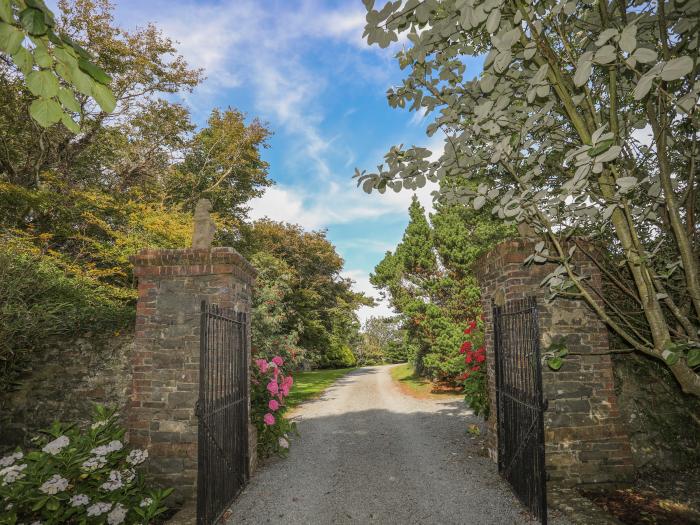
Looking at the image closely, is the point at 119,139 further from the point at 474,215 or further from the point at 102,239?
the point at 474,215

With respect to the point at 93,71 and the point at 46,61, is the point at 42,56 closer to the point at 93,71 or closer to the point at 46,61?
the point at 46,61

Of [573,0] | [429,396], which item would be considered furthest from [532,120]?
[429,396]

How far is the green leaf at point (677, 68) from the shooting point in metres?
1.49

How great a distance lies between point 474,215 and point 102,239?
1298cm

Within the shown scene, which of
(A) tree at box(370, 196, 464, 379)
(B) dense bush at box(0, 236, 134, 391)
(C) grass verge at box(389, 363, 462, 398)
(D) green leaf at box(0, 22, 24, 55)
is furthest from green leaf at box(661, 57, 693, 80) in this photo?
(C) grass verge at box(389, 363, 462, 398)

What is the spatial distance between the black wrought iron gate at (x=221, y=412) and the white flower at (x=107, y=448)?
0.98 metres

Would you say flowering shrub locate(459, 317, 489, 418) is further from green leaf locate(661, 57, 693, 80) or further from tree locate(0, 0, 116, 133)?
tree locate(0, 0, 116, 133)

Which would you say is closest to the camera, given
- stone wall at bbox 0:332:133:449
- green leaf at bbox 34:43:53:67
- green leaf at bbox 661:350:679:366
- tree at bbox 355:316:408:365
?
green leaf at bbox 34:43:53:67

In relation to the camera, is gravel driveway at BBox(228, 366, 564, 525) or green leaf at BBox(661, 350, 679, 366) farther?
gravel driveway at BBox(228, 366, 564, 525)

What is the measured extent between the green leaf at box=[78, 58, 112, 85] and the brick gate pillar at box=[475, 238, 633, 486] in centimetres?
448

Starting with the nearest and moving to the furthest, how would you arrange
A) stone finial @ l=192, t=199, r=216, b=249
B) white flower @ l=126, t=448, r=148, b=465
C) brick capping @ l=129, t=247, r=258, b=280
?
white flower @ l=126, t=448, r=148, b=465 < brick capping @ l=129, t=247, r=258, b=280 < stone finial @ l=192, t=199, r=216, b=249

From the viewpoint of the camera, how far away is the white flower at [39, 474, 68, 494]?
3.30 metres

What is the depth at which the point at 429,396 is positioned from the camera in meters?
12.4

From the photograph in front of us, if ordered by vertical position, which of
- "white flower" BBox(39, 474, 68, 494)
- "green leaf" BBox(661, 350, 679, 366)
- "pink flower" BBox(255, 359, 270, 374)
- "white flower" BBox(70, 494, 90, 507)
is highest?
"green leaf" BBox(661, 350, 679, 366)
